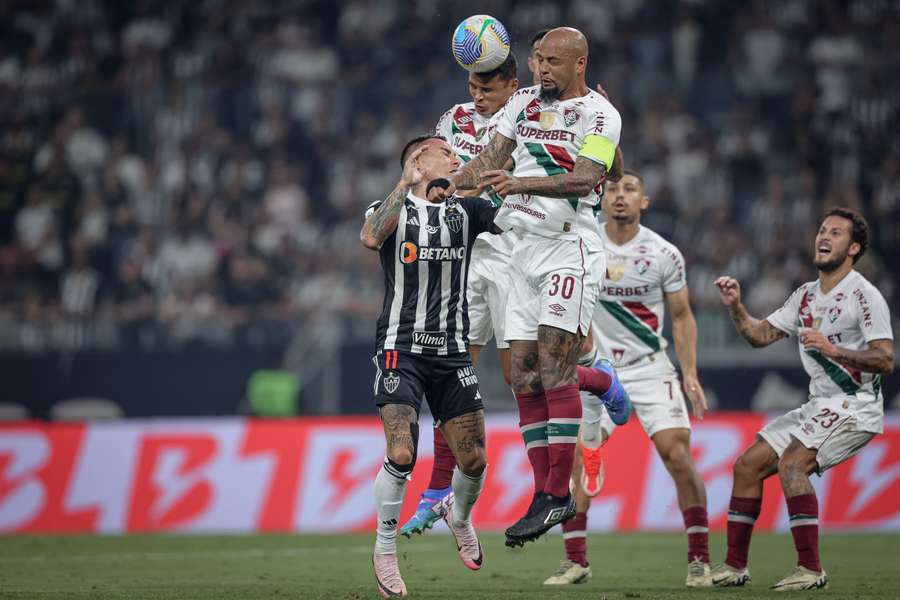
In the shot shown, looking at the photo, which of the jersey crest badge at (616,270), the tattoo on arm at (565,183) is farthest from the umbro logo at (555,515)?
the jersey crest badge at (616,270)

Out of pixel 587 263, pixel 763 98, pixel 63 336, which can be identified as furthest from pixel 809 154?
pixel 587 263

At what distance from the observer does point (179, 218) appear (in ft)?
67.7

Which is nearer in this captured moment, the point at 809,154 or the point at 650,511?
the point at 650,511

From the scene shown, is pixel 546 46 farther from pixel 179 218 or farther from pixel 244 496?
pixel 179 218

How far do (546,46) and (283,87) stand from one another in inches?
558

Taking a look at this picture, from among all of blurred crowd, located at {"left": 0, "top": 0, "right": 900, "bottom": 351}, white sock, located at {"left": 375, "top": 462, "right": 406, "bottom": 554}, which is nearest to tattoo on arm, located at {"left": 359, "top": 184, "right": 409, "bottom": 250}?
white sock, located at {"left": 375, "top": 462, "right": 406, "bottom": 554}

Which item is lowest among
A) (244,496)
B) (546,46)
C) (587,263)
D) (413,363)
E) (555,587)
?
(244,496)

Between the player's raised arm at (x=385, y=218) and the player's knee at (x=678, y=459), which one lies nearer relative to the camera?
the player's raised arm at (x=385, y=218)

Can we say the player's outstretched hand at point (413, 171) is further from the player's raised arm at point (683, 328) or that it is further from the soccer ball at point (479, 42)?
the player's raised arm at point (683, 328)

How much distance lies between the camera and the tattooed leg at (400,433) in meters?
8.23

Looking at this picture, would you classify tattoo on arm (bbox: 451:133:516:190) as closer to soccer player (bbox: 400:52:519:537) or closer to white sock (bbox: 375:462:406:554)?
soccer player (bbox: 400:52:519:537)

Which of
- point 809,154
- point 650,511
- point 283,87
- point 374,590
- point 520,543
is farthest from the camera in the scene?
point 283,87

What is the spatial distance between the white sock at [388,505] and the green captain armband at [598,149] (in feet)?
7.19

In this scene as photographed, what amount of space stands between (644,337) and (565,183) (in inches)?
116
